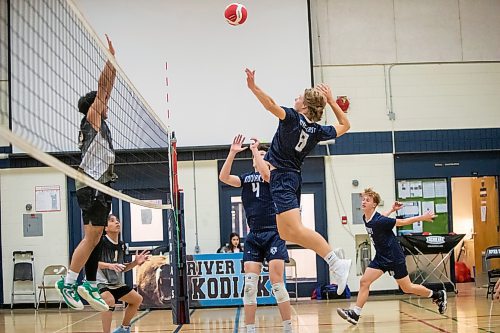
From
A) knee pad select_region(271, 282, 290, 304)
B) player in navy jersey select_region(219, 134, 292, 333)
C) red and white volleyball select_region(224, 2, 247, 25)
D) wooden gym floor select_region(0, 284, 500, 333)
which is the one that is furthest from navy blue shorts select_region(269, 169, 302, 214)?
wooden gym floor select_region(0, 284, 500, 333)

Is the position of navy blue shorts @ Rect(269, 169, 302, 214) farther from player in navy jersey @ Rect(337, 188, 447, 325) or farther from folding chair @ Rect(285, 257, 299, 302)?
folding chair @ Rect(285, 257, 299, 302)

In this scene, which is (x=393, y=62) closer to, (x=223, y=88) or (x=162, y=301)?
(x=223, y=88)

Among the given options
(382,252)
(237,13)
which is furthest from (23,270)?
(237,13)

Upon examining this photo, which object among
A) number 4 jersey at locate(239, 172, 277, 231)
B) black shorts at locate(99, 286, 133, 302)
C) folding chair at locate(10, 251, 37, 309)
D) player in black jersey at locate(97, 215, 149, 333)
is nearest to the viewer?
number 4 jersey at locate(239, 172, 277, 231)

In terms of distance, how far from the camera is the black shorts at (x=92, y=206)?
6.49 metres

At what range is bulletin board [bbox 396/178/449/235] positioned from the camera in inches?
669

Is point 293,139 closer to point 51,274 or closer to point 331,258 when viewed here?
point 331,258

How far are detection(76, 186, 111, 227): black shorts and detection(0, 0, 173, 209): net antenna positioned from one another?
370mm

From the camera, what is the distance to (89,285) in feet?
21.8

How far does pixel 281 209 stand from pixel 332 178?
33.5ft

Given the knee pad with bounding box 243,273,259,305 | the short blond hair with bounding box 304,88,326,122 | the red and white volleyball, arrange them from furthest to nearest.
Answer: the red and white volleyball → the knee pad with bounding box 243,273,259,305 → the short blond hair with bounding box 304,88,326,122

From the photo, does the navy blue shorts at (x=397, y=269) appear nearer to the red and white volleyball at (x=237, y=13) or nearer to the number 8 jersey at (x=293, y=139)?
the red and white volleyball at (x=237, y=13)

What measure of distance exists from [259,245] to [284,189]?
1.79 m

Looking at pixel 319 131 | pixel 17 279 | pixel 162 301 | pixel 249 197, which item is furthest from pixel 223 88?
pixel 319 131
